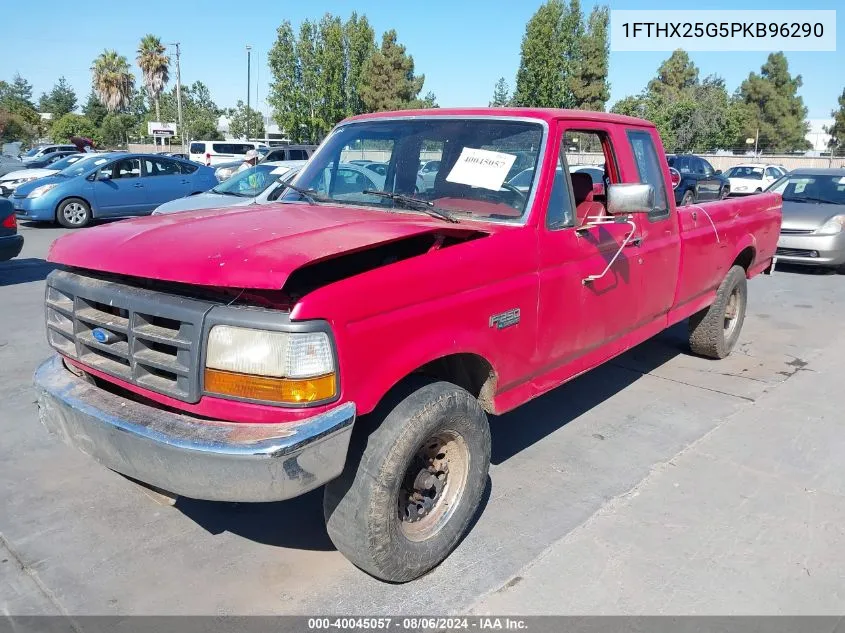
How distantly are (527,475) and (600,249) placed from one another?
4.52 feet

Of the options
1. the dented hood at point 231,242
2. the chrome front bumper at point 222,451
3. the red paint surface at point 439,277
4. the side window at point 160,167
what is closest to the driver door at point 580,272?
the red paint surface at point 439,277

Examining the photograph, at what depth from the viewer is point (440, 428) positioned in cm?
285

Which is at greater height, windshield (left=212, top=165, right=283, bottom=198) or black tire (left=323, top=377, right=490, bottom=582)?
windshield (left=212, top=165, right=283, bottom=198)

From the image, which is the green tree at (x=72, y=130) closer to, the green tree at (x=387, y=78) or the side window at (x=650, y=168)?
the green tree at (x=387, y=78)

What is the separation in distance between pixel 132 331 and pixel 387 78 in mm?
45044

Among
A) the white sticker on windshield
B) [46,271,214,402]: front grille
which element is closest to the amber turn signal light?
[46,271,214,402]: front grille

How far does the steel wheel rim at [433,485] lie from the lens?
116 inches

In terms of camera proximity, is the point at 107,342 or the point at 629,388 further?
the point at 629,388

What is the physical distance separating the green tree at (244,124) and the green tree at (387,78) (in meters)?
17.2

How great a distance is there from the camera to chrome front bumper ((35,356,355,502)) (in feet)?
7.68

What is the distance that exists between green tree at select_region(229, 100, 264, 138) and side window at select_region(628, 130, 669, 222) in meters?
57.7

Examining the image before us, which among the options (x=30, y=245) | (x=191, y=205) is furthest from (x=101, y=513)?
(x=30, y=245)

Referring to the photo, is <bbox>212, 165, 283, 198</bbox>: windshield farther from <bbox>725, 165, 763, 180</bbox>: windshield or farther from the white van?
<bbox>725, 165, 763, 180</bbox>: windshield

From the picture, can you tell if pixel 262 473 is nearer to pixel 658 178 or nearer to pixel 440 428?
pixel 440 428
